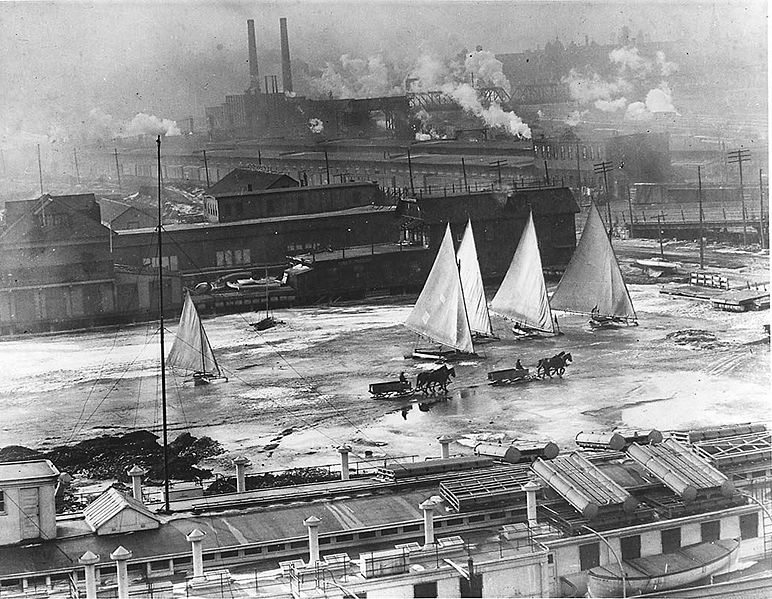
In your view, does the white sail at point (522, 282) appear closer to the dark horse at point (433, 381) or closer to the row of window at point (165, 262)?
the dark horse at point (433, 381)

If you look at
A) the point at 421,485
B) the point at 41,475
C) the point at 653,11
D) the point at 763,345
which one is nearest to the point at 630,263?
the point at 763,345

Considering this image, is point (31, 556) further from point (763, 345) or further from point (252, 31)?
point (763, 345)

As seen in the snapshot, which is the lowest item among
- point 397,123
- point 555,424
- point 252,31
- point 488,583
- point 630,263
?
point 488,583

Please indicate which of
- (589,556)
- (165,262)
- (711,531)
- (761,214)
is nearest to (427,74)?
(165,262)

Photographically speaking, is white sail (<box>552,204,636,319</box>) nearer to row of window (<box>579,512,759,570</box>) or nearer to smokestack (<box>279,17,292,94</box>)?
row of window (<box>579,512,759,570</box>)

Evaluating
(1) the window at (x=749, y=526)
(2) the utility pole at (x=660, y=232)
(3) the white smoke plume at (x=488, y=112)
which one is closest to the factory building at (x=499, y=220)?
(3) the white smoke plume at (x=488, y=112)
